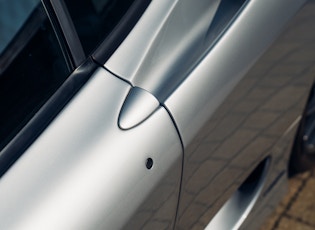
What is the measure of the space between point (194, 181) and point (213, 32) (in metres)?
0.40

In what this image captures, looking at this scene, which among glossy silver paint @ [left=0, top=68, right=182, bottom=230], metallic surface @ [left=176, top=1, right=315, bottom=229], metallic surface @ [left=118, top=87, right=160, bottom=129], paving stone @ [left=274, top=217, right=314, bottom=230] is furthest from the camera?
paving stone @ [left=274, top=217, right=314, bottom=230]

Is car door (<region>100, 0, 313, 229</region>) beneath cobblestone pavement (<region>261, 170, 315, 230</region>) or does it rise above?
above

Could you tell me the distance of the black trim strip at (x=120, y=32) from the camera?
153cm

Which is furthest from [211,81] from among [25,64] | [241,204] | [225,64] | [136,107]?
[241,204]

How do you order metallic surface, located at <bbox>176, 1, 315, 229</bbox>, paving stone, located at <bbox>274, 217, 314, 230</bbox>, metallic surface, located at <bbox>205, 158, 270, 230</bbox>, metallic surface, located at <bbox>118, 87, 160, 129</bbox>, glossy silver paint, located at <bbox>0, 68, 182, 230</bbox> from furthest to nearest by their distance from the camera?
paving stone, located at <bbox>274, 217, 314, 230</bbox> < metallic surface, located at <bbox>205, 158, 270, 230</bbox> < metallic surface, located at <bbox>176, 1, 315, 229</bbox> < metallic surface, located at <bbox>118, 87, 160, 129</bbox> < glossy silver paint, located at <bbox>0, 68, 182, 230</bbox>

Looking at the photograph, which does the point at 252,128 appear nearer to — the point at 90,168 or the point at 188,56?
the point at 188,56

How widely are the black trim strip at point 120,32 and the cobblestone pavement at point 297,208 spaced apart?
1.32m

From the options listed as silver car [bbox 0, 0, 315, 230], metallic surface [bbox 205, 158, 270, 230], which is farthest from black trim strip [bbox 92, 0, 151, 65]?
→ metallic surface [bbox 205, 158, 270, 230]

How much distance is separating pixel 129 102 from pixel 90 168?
0.19 metres

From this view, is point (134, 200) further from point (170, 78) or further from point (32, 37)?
point (32, 37)

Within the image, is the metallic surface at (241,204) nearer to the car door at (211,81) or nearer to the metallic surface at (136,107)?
the car door at (211,81)

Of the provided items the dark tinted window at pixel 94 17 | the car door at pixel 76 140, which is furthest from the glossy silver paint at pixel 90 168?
the dark tinted window at pixel 94 17

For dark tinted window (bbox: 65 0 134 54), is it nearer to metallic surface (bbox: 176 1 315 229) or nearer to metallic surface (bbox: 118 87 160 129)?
metallic surface (bbox: 118 87 160 129)

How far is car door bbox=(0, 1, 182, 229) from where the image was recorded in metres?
1.36
